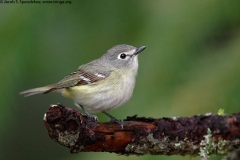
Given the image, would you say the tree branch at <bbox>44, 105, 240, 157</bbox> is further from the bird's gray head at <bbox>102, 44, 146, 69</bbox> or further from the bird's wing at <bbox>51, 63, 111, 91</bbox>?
the bird's gray head at <bbox>102, 44, 146, 69</bbox>

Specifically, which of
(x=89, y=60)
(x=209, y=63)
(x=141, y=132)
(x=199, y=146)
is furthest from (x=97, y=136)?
(x=89, y=60)

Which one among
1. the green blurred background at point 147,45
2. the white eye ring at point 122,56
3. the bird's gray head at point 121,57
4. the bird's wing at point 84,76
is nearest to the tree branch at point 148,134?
the green blurred background at point 147,45

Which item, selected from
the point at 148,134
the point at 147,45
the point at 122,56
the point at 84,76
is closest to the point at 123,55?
the point at 122,56

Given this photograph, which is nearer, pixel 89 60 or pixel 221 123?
pixel 221 123

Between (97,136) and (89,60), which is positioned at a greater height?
(89,60)

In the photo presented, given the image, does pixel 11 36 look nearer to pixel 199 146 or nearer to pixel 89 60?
pixel 89 60

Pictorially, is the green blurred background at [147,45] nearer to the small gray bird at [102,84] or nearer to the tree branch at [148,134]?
the small gray bird at [102,84]
